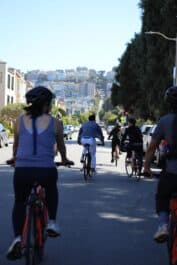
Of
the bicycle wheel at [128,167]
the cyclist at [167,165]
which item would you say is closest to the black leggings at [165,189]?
the cyclist at [167,165]

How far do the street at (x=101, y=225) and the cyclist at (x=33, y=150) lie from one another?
1004 mm

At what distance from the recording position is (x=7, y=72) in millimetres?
108938

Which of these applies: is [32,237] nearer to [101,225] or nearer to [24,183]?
[24,183]

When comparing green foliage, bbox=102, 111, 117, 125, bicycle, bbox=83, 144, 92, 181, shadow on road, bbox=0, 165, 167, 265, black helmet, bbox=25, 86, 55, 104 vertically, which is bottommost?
Result: shadow on road, bbox=0, 165, 167, 265

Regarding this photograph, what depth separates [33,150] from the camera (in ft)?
19.7

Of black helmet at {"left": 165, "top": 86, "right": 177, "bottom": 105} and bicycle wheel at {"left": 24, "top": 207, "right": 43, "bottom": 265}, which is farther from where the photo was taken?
black helmet at {"left": 165, "top": 86, "right": 177, "bottom": 105}

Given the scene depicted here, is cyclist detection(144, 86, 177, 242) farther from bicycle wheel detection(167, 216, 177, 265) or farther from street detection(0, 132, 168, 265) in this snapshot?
street detection(0, 132, 168, 265)

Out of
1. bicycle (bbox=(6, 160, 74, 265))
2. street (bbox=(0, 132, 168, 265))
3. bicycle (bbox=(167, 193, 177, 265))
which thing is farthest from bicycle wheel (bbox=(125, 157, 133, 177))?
bicycle (bbox=(167, 193, 177, 265))

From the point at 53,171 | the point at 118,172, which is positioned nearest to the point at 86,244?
the point at 53,171

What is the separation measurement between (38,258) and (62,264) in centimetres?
47

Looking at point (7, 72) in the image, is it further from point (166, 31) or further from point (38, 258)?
point (38, 258)

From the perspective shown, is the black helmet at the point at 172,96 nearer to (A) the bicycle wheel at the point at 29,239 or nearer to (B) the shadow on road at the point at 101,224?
(A) the bicycle wheel at the point at 29,239

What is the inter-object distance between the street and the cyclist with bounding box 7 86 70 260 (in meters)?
1.00

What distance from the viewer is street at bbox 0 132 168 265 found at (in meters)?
7.11
